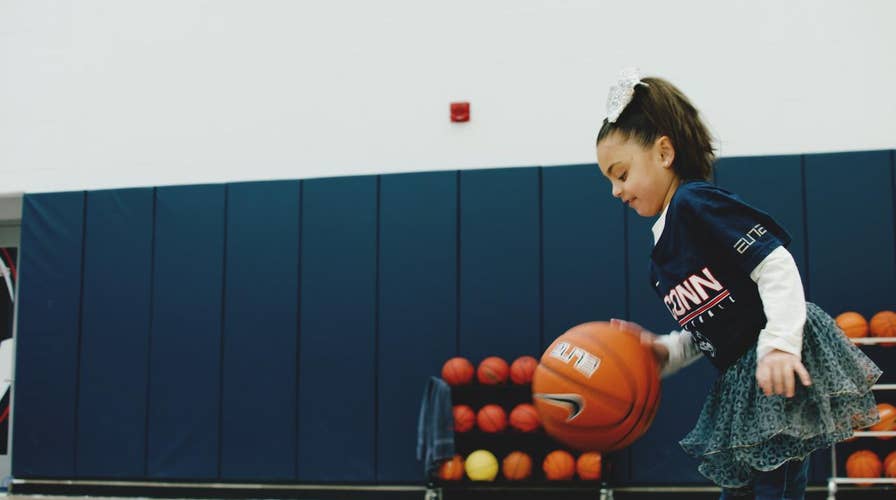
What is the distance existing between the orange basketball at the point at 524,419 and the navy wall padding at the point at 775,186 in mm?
1759

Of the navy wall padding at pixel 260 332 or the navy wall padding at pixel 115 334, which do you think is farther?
the navy wall padding at pixel 115 334

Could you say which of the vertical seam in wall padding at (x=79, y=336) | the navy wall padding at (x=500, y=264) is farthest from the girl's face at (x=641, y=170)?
the vertical seam in wall padding at (x=79, y=336)

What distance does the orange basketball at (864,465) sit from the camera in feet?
13.9

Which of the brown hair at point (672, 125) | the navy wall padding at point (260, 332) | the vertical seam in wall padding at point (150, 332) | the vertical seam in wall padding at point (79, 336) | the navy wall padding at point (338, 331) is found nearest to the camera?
the brown hair at point (672, 125)

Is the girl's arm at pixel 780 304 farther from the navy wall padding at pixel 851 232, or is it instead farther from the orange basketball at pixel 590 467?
the navy wall padding at pixel 851 232

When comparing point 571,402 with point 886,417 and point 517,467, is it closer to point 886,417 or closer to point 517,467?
point 517,467

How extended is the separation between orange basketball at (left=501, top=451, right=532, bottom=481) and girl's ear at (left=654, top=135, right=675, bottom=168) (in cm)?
298

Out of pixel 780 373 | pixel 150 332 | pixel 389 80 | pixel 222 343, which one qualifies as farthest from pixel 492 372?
pixel 780 373

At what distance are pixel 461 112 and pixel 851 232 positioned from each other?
246cm

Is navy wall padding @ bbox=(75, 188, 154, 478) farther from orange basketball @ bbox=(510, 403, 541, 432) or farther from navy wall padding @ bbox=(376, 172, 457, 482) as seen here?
orange basketball @ bbox=(510, 403, 541, 432)

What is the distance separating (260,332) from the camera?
5.25m

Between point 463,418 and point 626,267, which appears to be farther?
point 626,267

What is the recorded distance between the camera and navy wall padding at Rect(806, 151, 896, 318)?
4637 millimetres

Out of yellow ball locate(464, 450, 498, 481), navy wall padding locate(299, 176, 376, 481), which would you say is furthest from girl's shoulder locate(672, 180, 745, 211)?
navy wall padding locate(299, 176, 376, 481)
